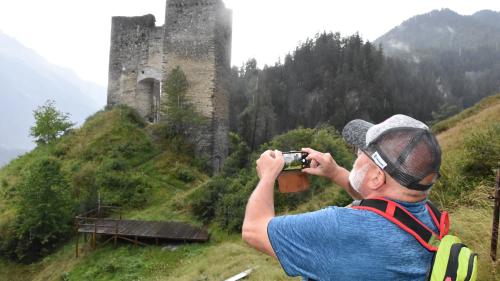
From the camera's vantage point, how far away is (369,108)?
111 feet

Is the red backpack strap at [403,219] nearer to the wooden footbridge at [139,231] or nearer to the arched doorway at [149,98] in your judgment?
the wooden footbridge at [139,231]

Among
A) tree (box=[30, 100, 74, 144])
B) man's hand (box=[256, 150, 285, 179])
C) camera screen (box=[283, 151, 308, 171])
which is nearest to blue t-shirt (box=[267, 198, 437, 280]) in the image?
man's hand (box=[256, 150, 285, 179])

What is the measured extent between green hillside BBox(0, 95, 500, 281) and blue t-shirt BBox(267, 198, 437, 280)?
315 cm

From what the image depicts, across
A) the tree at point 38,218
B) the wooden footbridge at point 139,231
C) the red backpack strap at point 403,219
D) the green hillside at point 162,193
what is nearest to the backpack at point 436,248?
the red backpack strap at point 403,219

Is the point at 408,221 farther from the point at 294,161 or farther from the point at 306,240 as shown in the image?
the point at 294,161

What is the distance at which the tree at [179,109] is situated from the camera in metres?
18.0

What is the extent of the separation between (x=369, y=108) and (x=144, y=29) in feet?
68.1

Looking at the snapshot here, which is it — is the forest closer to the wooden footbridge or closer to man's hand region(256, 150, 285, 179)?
the wooden footbridge

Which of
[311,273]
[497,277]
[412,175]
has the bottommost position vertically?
[497,277]

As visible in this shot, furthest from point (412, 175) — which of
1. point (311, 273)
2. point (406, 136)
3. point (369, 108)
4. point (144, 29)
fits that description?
point (369, 108)

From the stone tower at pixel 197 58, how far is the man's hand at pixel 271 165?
16.7 meters

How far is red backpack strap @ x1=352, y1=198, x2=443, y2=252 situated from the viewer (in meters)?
1.50

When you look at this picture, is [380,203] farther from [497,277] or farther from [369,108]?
[369,108]

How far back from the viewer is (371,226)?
149cm
